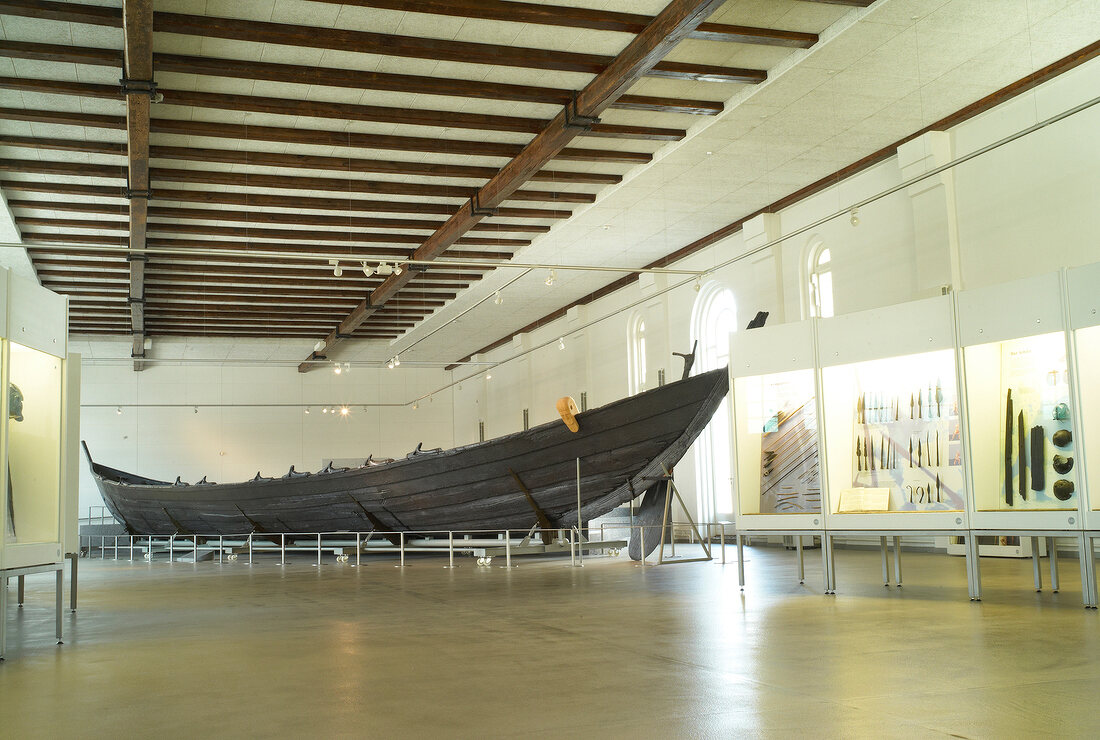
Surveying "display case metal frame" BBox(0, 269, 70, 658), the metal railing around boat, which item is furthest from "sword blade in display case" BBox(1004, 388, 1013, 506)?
"display case metal frame" BBox(0, 269, 70, 658)

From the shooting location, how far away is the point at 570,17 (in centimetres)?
841

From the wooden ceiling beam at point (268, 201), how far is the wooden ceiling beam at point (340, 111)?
3258 mm

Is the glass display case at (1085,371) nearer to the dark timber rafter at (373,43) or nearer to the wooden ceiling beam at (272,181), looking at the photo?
the dark timber rafter at (373,43)

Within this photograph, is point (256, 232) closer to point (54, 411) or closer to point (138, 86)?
point (138, 86)

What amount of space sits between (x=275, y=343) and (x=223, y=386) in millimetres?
2340

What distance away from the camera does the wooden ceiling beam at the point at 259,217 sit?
13.7 m

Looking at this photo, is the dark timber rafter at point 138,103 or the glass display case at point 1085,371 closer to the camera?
the glass display case at point 1085,371

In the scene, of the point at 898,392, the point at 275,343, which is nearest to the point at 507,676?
the point at 898,392

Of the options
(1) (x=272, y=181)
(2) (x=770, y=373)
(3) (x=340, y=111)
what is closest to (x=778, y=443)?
(2) (x=770, y=373)

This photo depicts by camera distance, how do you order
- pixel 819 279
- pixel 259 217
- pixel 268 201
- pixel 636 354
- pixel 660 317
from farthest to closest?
pixel 636 354 < pixel 660 317 < pixel 259 217 < pixel 819 279 < pixel 268 201

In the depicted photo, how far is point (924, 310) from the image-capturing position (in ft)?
21.8

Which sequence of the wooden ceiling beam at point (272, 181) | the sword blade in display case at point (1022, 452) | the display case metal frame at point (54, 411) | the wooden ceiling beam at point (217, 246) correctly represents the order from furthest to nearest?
the wooden ceiling beam at point (217, 246) < the wooden ceiling beam at point (272, 181) < the sword blade in display case at point (1022, 452) < the display case metal frame at point (54, 411)

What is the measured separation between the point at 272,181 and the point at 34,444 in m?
8.10

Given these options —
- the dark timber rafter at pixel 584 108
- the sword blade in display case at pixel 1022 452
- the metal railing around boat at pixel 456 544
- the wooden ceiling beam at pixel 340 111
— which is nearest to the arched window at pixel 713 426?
the metal railing around boat at pixel 456 544
